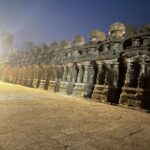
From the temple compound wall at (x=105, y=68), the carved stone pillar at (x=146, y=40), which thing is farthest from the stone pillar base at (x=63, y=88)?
the carved stone pillar at (x=146, y=40)

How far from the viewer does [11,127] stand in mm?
3627

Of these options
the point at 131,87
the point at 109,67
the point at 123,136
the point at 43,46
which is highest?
the point at 43,46

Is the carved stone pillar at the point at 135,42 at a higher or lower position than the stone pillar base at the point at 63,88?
higher

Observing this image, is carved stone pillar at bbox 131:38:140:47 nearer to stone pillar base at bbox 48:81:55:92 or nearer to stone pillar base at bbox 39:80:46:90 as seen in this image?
stone pillar base at bbox 48:81:55:92

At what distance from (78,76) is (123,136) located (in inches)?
391

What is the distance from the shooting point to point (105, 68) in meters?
11.2

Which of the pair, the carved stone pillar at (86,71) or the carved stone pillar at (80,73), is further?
the carved stone pillar at (80,73)

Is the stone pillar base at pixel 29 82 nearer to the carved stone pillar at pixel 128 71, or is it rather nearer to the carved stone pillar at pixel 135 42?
the carved stone pillar at pixel 128 71

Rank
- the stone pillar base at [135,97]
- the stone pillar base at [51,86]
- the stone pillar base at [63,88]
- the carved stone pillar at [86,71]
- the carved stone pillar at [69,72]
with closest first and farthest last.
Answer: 1. the stone pillar base at [135,97]
2. the carved stone pillar at [86,71]
3. the carved stone pillar at [69,72]
4. the stone pillar base at [63,88]
5. the stone pillar base at [51,86]

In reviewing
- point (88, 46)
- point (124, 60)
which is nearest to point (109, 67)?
point (124, 60)

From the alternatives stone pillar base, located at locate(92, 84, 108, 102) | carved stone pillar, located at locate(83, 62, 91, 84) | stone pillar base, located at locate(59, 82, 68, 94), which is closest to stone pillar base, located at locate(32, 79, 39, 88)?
stone pillar base, located at locate(59, 82, 68, 94)

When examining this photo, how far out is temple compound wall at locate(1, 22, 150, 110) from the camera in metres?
8.77

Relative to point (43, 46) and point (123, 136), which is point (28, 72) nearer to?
point (43, 46)

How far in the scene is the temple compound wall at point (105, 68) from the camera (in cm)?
877
